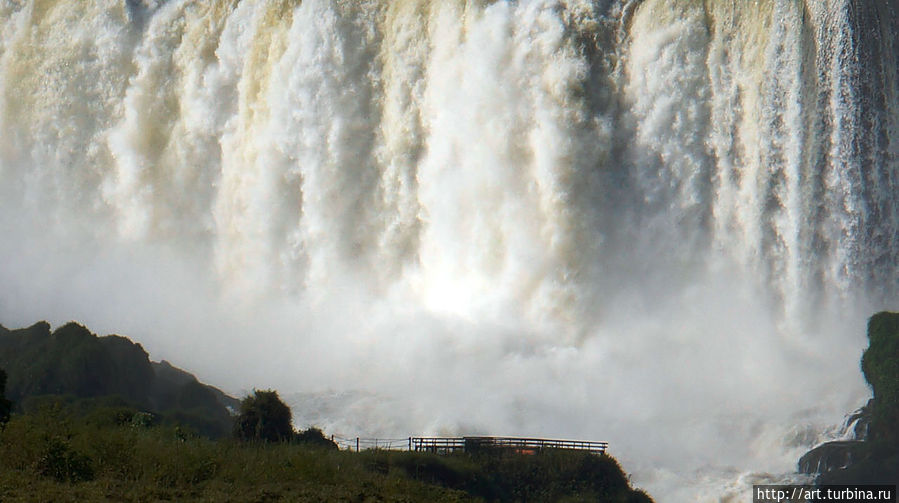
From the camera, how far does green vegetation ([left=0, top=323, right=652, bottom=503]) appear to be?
1024 inches

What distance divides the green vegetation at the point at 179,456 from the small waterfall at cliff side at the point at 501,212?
4.45 metres

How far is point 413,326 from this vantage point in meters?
49.8

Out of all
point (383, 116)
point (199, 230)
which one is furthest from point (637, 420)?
point (199, 230)

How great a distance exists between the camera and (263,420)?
3675 centimetres

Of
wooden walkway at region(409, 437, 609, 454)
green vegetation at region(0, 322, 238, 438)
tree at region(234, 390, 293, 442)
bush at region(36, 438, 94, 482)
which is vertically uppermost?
green vegetation at region(0, 322, 238, 438)

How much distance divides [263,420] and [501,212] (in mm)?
16234

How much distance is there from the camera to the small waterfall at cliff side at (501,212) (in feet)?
145

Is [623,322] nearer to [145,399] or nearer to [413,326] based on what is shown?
[413,326]

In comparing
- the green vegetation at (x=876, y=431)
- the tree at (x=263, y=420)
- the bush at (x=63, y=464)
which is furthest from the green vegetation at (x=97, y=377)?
the green vegetation at (x=876, y=431)

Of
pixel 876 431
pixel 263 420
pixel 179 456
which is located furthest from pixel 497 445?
pixel 179 456

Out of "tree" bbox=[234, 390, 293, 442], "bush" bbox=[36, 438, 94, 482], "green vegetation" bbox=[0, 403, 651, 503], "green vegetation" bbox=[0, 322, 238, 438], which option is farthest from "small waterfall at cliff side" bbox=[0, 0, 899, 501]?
"bush" bbox=[36, 438, 94, 482]

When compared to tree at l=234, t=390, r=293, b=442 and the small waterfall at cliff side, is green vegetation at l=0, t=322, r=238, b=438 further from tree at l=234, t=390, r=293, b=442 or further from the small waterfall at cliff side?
tree at l=234, t=390, r=293, b=442

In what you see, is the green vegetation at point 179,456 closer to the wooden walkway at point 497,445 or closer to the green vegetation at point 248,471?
the green vegetation at point 248,471

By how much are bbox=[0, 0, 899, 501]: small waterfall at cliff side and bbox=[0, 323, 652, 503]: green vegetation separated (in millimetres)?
4446
